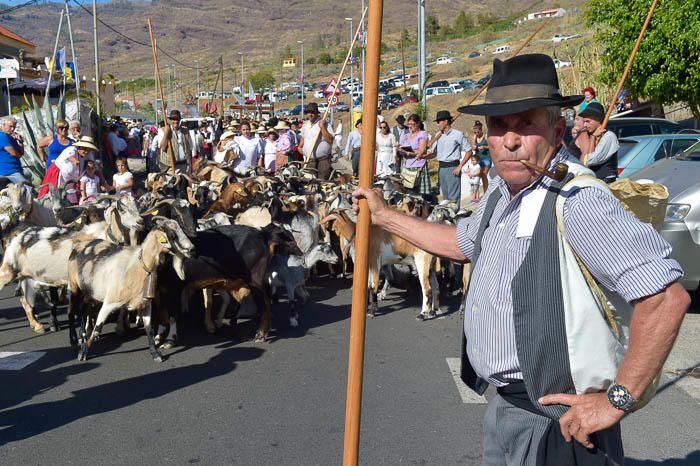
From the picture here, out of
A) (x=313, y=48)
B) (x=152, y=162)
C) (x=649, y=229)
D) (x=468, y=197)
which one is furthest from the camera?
(x=313, y=48)

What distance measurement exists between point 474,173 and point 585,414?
13562 millimetres

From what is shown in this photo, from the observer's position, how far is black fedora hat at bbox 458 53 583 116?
9.00ft

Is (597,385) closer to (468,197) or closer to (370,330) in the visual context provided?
(370,330)

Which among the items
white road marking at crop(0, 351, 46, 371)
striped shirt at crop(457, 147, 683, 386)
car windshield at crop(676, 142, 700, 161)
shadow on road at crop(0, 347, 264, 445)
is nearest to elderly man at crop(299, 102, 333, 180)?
car windshield at crop(676, 142, 700, 161)

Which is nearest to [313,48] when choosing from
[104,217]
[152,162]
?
[152,162]

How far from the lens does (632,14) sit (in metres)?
19.9

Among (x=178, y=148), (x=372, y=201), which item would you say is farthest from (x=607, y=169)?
(x=178, y=148)

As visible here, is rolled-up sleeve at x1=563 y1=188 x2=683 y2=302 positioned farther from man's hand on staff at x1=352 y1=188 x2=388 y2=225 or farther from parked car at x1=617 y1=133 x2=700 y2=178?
parked car at x1=617 y1=133 x2=700 y2=178

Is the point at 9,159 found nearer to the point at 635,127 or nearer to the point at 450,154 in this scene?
the point at 450,154

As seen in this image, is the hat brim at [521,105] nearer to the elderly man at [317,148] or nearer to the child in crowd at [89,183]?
the child in crowd at [89,183]

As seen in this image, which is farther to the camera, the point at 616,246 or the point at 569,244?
the point at 569,244

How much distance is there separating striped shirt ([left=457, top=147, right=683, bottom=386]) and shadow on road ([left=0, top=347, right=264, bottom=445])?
14.0 feet

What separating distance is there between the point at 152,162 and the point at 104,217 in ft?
49.3

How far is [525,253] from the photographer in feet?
8.78
